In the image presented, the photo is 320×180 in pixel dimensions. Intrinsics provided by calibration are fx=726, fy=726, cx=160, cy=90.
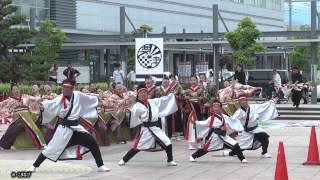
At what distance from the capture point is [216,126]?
48.6ft

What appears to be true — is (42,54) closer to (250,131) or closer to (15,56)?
(15,56)

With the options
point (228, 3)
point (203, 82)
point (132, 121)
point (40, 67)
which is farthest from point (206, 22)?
point (132, 121)

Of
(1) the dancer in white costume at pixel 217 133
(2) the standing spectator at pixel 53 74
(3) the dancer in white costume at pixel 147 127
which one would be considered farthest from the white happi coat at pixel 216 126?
(2) the standing spectator at pixel 53 74

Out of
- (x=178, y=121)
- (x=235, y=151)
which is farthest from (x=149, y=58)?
(x=235, y=151)

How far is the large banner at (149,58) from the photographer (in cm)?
1833

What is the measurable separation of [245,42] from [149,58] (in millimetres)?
20046

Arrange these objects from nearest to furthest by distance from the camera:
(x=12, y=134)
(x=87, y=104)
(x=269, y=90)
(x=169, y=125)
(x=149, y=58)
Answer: (x=87, y=104), (x=12, y=134), (x=149, y=58), (x=169, y=125), (x=269, y=90)

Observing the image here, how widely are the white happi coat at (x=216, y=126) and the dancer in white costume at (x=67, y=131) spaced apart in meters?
2.72

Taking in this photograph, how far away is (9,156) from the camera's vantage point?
635 inches

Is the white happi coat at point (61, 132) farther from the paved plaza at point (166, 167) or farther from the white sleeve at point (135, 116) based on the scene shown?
the white sleeve at point (135, 116)

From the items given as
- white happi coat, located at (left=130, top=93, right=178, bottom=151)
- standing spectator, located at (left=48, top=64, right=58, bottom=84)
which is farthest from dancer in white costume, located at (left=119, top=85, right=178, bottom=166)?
standing spectator, located at (left=48, top=64, right=58, bottom=84)

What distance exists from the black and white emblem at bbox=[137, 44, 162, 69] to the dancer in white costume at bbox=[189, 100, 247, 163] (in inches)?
145

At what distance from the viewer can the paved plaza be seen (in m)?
12.7

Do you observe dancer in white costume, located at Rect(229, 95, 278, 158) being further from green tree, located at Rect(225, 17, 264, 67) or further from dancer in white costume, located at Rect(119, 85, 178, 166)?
green tree, located at Rect(225, 17, 264, 67)
